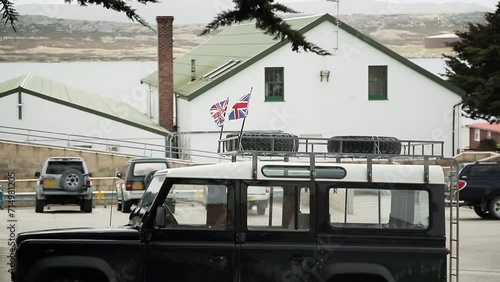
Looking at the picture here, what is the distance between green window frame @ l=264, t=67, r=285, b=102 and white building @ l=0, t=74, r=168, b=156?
5.81 m

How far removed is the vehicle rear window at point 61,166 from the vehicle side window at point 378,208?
2428 cm

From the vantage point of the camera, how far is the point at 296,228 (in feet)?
39.7

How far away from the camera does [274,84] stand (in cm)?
5878

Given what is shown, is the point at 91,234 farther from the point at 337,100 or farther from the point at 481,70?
the point at 481,70

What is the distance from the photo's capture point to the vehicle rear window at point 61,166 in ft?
117

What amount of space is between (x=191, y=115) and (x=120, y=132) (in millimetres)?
3724

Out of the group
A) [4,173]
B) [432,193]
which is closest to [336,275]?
[432,193]

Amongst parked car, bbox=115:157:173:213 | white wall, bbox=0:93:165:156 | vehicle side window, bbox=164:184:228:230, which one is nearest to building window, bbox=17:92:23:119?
white wall, bbox=0:93:165:156

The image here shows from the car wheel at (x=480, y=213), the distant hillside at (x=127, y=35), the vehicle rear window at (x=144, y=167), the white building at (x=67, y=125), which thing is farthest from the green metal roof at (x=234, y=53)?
the distant hillside at (x=127, y=35)

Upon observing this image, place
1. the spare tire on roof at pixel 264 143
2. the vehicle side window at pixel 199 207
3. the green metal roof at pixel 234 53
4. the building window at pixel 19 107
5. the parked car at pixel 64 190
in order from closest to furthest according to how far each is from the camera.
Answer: the vehicle side window at pixel 199 207 < the spare tire on roof at pixel 264 143 < the parked car at pixel 64 190 < the building window at pixel 19 107 < the green metal roof at pixel 234 53

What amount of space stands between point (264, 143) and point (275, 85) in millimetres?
45342

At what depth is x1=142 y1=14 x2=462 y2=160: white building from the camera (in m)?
57.8

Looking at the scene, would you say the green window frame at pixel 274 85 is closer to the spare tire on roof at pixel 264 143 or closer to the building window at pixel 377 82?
the building window at pixel 377 82

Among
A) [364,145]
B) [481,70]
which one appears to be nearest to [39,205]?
[364,145]
